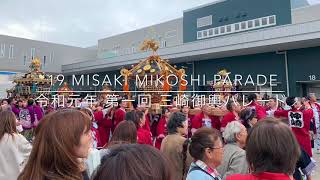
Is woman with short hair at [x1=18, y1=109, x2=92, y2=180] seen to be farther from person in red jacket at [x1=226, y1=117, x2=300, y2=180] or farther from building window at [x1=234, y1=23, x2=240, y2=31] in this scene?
building window at [x1=234, y1=23, x2=240, y2=31]

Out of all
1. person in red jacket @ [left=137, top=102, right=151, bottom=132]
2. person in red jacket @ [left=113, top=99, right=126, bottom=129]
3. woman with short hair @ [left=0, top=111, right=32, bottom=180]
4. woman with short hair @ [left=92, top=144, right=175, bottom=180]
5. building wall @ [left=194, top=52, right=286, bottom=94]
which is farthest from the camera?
building wall @ [left=194, top=52, right=286, bottom=94]

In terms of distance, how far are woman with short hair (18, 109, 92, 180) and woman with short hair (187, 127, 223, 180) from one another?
108 centimetres

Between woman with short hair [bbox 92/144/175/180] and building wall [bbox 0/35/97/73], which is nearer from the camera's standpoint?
woman with short hair [bbox 92/144/175/180]

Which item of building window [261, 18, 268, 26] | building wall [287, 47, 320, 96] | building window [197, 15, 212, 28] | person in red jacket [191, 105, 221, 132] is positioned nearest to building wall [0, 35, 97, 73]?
building window [197, 15, 212, 28]

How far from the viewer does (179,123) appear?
355cm

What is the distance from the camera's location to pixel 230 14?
722 inches

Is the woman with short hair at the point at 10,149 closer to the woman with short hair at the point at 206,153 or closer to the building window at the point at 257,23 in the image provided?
the woman with short hair at the point at 206,153

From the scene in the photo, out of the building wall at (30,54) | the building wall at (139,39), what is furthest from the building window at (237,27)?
the building wall at (30,54)

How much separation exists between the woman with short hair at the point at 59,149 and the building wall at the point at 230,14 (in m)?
16.5

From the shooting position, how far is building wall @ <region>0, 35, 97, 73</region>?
2516 centimetres

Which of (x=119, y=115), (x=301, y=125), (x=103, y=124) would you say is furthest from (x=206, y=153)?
(x=103, y=124)

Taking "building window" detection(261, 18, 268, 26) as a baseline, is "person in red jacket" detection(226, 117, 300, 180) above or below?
below

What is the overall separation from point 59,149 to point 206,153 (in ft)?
4.27

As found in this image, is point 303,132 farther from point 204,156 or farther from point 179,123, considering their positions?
point 204,156
